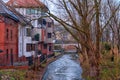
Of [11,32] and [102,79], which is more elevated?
[11,32]

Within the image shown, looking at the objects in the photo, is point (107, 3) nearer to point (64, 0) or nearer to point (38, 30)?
point (64, 0)

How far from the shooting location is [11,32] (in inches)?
1748

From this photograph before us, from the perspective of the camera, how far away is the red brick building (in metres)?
38.8

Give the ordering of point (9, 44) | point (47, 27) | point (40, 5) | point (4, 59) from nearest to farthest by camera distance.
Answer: point (40, 5), point (4, 59), point (9, 44), point (47, 27)

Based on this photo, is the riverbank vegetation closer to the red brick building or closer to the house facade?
the red brick building

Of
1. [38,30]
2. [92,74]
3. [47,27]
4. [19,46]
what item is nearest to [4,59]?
[19,46]

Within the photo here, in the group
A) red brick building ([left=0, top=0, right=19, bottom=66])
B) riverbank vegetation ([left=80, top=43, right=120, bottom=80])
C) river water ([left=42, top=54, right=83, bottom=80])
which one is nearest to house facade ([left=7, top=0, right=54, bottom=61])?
red brick building ([left=0, top=0, right=19, bottom=66])

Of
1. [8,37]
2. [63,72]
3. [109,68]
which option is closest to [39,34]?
[8,37]

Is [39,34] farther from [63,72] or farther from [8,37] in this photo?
[63,72]

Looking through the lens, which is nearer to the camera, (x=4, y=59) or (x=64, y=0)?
(x=64, y=0)

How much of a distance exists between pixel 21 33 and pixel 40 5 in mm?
27361

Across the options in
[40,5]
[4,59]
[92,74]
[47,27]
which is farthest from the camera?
[47,27]

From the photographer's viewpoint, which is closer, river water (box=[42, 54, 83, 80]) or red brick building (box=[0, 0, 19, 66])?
river water (box=[42, 54, 83, 80])

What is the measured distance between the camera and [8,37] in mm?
42219
